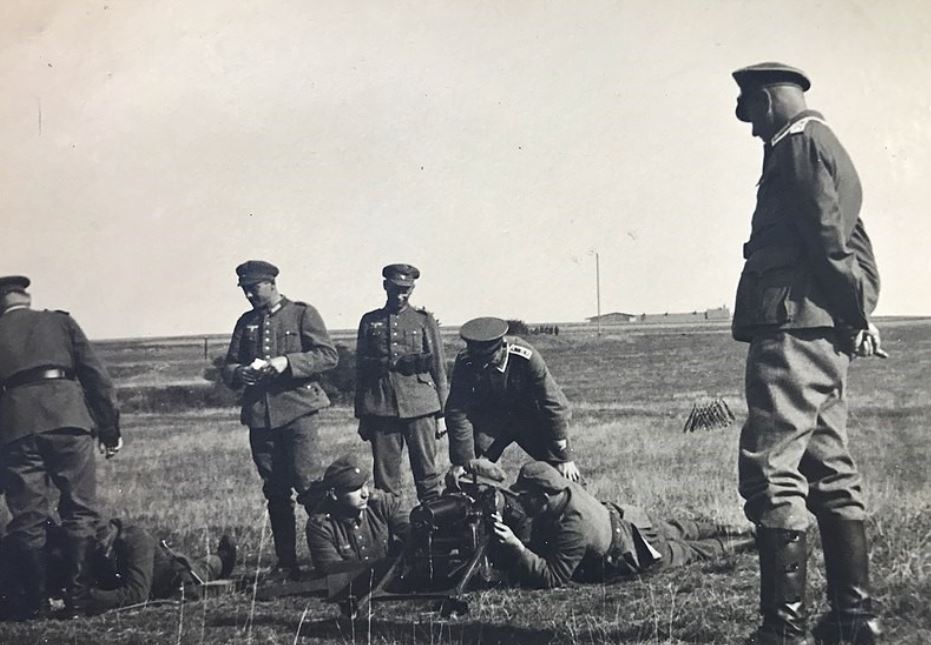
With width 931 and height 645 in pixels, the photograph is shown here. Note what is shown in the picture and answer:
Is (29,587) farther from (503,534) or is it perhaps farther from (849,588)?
(849,588)

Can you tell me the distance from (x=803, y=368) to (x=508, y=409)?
2.64 metres

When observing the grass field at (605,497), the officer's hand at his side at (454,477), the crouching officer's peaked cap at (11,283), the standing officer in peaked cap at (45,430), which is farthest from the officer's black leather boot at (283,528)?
the crouching officer's peaked cap at (11,283)

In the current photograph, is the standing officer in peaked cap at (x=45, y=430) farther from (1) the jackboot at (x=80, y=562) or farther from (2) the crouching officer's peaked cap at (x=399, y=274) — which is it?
(2) the crouching officer's peaked cap at (x=399, y=274)

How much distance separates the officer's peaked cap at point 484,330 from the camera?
530 centimetres

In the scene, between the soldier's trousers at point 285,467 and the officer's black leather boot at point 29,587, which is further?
the soldier's trousers at point 285,467

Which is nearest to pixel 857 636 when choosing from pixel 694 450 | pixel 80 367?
pixel 80 367

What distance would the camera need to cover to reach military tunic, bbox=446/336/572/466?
5406 millimetres

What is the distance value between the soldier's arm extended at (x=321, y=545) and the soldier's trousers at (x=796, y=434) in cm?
260

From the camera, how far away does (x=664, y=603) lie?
4105 millimetres

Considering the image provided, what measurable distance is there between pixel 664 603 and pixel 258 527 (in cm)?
363

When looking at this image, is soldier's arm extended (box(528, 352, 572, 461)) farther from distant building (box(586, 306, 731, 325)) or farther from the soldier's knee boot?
distant building (box(586, 306, 731, 325))

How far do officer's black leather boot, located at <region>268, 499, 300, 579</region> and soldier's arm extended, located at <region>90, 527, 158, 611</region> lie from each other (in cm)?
84

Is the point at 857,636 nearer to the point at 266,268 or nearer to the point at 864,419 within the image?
the point at 266,268

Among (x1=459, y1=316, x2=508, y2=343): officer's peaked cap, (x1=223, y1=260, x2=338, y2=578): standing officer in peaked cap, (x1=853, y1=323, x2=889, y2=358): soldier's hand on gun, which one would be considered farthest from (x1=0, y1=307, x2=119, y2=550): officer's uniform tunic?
(x1=853, y1=323, x2=889, y2=358): soldier's hand on gun
